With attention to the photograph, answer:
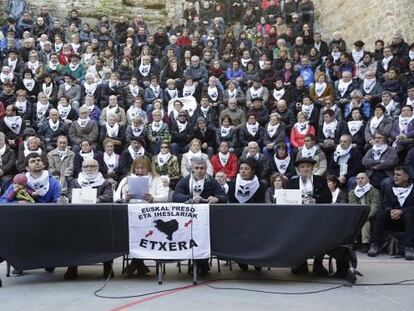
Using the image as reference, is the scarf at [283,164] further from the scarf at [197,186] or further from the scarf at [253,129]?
the scarf at [197,186]

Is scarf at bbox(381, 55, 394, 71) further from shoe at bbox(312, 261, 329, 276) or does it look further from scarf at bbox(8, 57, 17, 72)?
scarf at bbox(8, 57, 17, 72)

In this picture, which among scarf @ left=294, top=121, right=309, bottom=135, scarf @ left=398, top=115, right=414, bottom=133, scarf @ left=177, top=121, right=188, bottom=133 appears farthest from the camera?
scarf @ left=177, top=121, right=188, bottom=133

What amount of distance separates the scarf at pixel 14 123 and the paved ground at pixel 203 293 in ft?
17.0

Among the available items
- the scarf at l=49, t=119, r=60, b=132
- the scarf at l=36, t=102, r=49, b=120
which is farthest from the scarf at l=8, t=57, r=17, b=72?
the scarf at l=49, t=119, r=60, b=132

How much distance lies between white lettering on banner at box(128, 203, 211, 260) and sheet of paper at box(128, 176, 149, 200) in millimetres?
392

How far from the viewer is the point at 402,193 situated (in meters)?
8.40

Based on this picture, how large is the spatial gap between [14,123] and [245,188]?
563cm

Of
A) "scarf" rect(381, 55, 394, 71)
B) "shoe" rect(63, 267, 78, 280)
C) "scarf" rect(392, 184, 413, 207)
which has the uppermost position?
"scarf" rect(381, 55, 394, 71)

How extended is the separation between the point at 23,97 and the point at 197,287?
778 centimetres

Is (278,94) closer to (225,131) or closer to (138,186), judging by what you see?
(225,131)

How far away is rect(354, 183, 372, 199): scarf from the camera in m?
8.97

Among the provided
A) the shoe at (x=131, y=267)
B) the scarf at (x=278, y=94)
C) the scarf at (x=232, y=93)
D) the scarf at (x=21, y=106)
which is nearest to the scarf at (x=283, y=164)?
the scarf at (x=278, y=94)

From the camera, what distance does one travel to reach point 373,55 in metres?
13.9

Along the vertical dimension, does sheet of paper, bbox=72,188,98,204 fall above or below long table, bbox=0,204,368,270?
above
